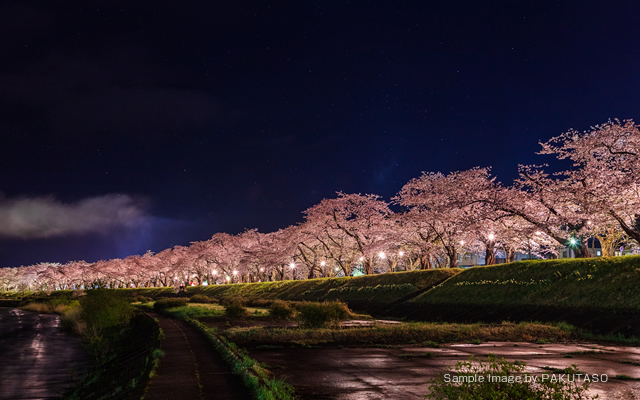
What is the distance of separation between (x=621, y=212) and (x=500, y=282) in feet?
29.2

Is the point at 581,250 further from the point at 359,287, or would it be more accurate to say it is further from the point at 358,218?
the point at 358,218

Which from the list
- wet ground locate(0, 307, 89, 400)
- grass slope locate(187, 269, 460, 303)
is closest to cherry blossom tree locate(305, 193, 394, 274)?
grass slope locate(187, 269, 460, 303)

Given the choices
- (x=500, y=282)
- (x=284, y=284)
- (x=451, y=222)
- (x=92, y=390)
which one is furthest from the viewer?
(x=284, y=284)

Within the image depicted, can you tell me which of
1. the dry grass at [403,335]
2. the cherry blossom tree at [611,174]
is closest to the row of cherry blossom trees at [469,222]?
the cherry blossom tree at [611,174]

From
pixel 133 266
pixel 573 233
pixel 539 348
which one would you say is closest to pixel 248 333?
pixel 539 348

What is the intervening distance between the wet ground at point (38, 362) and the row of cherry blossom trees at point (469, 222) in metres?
5.83

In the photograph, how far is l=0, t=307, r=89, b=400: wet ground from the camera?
1859 centimetres

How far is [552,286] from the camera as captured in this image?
88.0 feet

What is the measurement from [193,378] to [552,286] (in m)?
23.8

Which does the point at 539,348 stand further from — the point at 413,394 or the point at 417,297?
the point at 417,297

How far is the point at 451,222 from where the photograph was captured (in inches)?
1832

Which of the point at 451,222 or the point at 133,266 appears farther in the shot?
the point at 133,266

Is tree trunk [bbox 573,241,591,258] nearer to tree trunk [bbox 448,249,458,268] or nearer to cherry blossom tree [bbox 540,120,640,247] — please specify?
cherry blossom tree [bbox 540,120,640,247]

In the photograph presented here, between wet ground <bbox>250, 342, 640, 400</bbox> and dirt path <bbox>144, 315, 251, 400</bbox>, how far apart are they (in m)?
1.35
